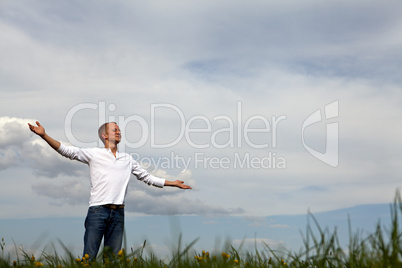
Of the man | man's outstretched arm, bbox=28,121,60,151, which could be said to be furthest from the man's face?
man's outstretched arm, bbox=28,121,60,151

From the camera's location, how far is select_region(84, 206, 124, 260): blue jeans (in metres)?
7.93

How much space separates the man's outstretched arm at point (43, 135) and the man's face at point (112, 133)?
1005 mm

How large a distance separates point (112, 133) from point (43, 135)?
4.41 ft

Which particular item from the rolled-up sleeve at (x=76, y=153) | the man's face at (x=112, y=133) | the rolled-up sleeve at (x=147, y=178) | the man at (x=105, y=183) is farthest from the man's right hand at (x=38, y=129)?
the rolled-up sleeve at (x=147, y=178)

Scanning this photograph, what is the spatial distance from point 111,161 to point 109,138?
491 millimetres

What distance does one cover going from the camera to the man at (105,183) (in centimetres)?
799

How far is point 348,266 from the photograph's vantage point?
4.55m

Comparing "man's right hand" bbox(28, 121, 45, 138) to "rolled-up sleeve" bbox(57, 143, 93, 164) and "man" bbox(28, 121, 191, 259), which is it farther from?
"rolled-up sleeve" bbox(57, 143, 93, 164)

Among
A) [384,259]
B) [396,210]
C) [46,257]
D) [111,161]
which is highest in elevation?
[111,161]

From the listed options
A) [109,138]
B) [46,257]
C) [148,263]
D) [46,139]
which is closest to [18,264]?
[46,257]

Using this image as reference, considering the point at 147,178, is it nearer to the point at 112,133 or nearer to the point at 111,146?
the point at 111,146

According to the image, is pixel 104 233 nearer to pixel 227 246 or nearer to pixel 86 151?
pixel 86 151

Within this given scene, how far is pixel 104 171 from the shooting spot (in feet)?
27.8

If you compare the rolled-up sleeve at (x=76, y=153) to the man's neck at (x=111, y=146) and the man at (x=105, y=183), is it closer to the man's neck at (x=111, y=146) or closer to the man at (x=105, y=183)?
the man at (x=105, y=183)
